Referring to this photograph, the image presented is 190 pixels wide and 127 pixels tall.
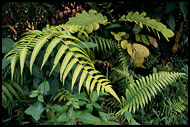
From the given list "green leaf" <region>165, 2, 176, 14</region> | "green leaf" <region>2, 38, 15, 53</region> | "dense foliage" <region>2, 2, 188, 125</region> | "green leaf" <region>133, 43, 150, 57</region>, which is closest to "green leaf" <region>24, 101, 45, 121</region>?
"dense foliage" <region>2, 2, 188, 125</region>

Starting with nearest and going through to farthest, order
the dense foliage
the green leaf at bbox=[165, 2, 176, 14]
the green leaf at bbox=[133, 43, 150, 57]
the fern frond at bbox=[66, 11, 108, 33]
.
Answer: the dense foliage < the fern frond at bbox=[66, 11, 108, 33] < the green leaf at bbox=[133, 43, 150, 57] < the green leaf at bbox=[165, 2, 176, 14]

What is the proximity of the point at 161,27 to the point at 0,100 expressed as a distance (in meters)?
1.67

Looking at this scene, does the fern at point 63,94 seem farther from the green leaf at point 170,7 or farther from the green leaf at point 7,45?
the green leaf at point 170,7

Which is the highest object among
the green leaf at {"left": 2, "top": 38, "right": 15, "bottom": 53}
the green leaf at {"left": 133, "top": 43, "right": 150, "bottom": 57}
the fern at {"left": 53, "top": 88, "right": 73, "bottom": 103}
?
the green leaf at {"left": 2, "top": 38, "right": 15, "bottom": 53}

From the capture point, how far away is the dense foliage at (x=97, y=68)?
132cm

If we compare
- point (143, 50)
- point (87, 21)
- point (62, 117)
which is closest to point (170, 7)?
point (143, 50)

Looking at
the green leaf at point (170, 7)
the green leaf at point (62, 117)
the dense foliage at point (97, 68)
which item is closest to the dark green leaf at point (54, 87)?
the dense foliage at point (97, 68)

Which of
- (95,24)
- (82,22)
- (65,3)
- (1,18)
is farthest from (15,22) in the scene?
(95,24)

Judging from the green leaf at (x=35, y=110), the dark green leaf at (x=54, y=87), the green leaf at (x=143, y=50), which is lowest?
the green leaf at (x=35, y=110)

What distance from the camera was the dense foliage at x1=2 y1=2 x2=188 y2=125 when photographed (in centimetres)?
132

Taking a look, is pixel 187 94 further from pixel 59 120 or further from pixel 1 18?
pixel 1 18

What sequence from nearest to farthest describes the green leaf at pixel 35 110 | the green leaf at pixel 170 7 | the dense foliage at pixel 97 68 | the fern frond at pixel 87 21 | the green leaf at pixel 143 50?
1. the green leaf at pixel 35 110
2. the dense foliage at pixel 97 68
3. the fern frond at pixel 87 21
4. the green leaf at pixel 143 50
5. the green leaf at pixel 170 7

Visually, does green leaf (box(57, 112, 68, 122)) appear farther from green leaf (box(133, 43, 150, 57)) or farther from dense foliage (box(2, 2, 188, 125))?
green leaf (box(133, 43, 150, 57))

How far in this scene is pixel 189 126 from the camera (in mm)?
1587
